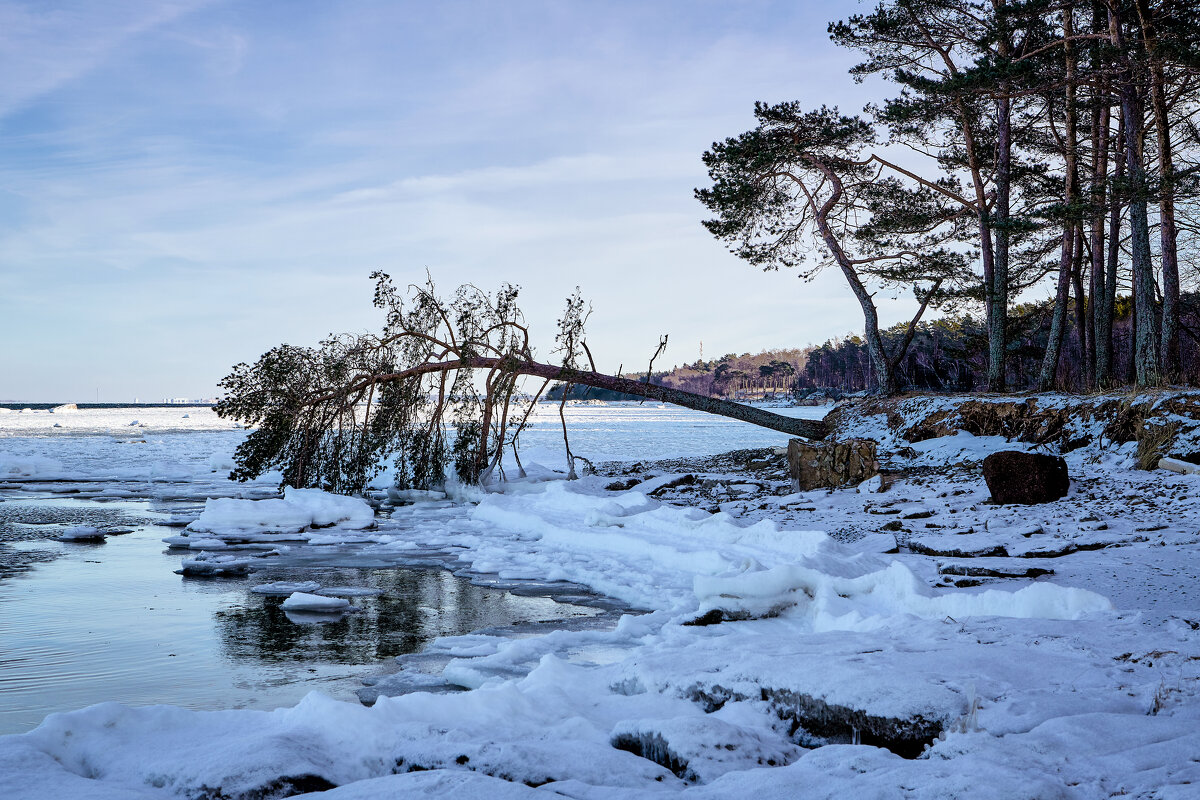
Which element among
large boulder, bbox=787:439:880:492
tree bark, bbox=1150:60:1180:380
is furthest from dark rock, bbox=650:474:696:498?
tree bark, bbox=1150:60:1180:380

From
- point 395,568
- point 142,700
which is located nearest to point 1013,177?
point 395,568

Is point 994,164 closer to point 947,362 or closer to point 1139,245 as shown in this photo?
point 1139,245

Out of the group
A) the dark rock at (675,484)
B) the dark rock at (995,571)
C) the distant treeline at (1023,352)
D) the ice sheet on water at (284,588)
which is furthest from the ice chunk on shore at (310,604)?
the distant treeline at (1023,352)

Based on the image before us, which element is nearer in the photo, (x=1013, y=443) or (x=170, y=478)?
(x=1013, y=443)

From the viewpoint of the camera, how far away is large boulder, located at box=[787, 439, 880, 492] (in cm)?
1108

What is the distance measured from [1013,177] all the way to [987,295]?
8.83ft

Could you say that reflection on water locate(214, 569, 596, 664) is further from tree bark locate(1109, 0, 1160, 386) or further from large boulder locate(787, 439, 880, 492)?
tree bark locate(1109, 0, 1160, 386)

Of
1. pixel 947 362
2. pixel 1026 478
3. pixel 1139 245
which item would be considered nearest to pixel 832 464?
pixel 1026 478

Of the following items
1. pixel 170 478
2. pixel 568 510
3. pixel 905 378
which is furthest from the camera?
pixel 905 378

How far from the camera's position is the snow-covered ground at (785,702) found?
240cm

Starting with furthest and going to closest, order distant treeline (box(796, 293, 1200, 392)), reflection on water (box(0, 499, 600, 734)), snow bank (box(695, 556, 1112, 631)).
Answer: distant treeline (box(796, 293, 1200, 392)) → snow bank (box(695, 556, 1112, 631)) → reflection on water (box(0, 499, 600, 734))

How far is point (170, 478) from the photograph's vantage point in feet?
55.3

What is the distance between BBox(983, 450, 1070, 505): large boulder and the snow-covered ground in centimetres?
124

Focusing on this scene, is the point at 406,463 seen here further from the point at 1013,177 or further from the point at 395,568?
the point at 1013,177
